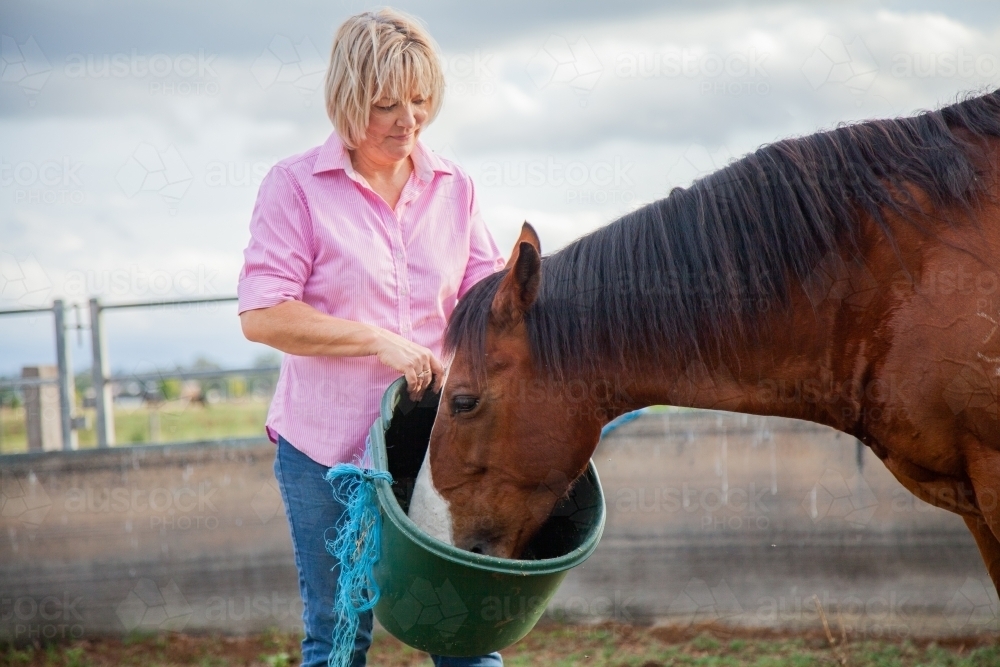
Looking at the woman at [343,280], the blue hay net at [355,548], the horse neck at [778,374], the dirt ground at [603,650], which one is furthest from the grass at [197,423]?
the horse neck at [778,374]

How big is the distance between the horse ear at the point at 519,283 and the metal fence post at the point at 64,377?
3424 millimetres

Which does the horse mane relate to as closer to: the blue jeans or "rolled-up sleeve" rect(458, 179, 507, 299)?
"rolled-up sleeve" rect(458, 179, 507, 299)

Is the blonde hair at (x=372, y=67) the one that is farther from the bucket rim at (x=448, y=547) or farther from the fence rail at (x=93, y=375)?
the fence rail at (x=93, y=375)

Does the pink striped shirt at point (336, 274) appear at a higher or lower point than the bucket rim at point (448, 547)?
higher

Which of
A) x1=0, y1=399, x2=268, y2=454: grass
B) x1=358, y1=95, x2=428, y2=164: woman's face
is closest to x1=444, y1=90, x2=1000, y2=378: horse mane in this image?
x1=358, y1=95, x2=428, y2=164: woman's face

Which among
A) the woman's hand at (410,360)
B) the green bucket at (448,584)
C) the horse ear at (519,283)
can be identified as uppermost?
the horse ear at (519,283)

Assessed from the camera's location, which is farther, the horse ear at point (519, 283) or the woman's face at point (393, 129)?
the woman's face at point (393, 129)

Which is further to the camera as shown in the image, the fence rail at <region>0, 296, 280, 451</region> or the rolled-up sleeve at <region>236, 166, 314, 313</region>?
the fence rail at <region>0, 296, 280, 451</region>

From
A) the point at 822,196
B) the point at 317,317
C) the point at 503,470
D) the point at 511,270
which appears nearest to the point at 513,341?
the point at 511,270

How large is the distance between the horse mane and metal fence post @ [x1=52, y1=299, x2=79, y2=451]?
3304mm

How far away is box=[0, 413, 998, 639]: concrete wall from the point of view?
4012 mm

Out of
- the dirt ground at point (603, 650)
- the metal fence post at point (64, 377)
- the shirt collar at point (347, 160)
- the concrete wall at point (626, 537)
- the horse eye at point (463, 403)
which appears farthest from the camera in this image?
the metal fence post at point (64, 377)

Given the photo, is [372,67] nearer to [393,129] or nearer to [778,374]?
[393,129]

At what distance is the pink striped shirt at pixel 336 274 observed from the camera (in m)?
2.29
